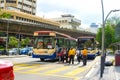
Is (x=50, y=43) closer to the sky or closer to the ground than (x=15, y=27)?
closer to the ground

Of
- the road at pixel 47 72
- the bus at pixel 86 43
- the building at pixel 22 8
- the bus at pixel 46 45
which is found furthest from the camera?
the building at pixel 22 8

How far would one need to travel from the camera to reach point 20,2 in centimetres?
12131

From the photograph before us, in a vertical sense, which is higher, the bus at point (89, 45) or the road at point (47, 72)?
the bus at point (89, 45)

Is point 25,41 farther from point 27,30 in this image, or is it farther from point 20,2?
point 20,2

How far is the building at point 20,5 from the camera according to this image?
11765 centimetres

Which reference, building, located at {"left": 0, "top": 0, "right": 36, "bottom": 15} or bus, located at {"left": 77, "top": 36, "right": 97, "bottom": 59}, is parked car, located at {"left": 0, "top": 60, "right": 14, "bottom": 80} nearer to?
bus, located at {"left": 77, "top": 36, "right": 97, "bottom": 59}

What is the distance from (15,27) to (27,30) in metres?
6.05

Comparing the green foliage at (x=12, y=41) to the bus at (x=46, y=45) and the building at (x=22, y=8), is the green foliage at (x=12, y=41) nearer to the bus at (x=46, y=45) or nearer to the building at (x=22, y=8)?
the building at (x=22, y=8)

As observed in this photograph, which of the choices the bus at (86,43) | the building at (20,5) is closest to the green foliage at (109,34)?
the building at (20,5)

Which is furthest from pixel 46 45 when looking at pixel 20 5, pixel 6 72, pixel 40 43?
pixel 20 5

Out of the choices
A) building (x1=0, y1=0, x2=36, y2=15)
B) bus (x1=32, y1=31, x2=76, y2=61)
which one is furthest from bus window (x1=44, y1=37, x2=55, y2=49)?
building (x1=0, y1=0, x2=36, y2=15)

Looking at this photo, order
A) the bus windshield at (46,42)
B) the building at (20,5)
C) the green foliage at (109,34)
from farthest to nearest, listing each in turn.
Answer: the building at (20,5) → the green foliage at (109,34) → the bus windshield at (46,42)

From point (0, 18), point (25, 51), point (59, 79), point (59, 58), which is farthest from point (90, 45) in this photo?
point (0, 18)

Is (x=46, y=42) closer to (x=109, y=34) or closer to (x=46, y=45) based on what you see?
(x=46, y=45)
